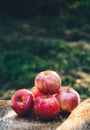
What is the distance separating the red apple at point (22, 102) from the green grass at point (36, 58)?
328 centimetres

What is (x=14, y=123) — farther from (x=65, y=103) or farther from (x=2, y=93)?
(x=2, y=93)

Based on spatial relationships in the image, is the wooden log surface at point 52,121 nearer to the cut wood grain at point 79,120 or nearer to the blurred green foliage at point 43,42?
the cut wood grain at point 79,120

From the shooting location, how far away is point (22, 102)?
3393mm

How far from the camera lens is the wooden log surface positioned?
3.01m

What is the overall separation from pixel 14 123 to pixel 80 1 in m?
9.34

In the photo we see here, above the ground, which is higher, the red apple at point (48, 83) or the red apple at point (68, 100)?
the red apple at point (48, 83)

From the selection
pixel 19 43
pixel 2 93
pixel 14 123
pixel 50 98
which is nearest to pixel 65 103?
pixel 50 98

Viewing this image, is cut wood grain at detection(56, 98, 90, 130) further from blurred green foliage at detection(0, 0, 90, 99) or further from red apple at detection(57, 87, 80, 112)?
blurred green foliage at detection(0, 0, 90, 99)

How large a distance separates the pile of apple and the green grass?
3254 millimetres

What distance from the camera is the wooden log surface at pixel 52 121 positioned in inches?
118

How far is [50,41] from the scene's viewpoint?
31.3 feet

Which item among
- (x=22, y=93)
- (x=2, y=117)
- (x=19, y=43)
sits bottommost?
(x=19, y=43)

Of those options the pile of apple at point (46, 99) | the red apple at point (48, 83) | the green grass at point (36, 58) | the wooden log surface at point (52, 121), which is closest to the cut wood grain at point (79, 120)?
the wooden log surface at point (52, 121)

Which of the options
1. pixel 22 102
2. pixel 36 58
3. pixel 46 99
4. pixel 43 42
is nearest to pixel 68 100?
pixel 46 99
